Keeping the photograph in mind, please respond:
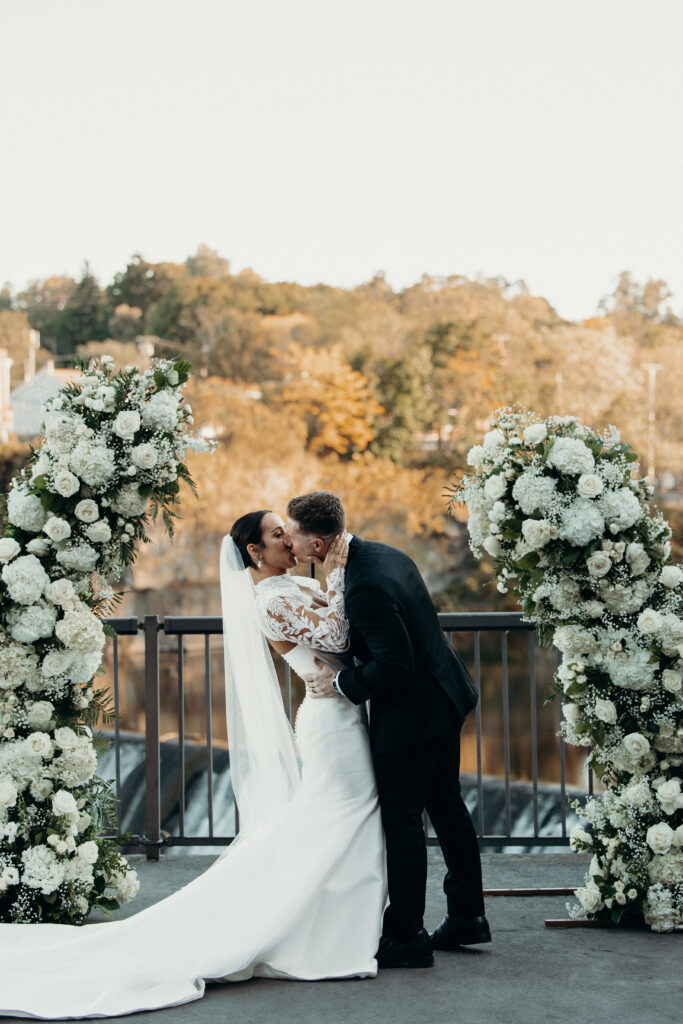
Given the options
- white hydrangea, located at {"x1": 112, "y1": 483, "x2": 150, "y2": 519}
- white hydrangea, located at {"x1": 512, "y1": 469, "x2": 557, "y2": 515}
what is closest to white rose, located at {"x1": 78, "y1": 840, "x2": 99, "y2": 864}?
white hydrangea, located at {"x1": 112, "y1": 483, "x2": 150, "y2": 519}

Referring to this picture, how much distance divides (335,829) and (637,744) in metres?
1.19

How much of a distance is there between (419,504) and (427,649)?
25.9 metres

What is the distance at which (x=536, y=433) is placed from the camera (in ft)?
13.6

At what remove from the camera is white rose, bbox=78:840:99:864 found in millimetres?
4191

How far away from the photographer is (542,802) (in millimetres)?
10898

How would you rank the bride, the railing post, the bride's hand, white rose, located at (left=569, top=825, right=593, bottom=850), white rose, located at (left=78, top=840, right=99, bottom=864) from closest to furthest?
the bride → the bride's hand → white rose, located at (left=78, top=840, right=99, bottom=864) → white rose, located at (left=569, top=825, right=593, bottom=850) → the railing post

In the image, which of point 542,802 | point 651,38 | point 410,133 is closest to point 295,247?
point 410,133

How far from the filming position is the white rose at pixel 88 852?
13.8 ft

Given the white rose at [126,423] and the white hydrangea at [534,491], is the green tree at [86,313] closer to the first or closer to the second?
the white rose at [126,423]

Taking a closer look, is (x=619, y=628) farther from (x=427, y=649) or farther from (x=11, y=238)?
(x=11, y=238)

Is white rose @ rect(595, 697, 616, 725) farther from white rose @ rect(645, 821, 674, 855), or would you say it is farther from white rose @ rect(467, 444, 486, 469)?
white rose @ rect(467, 444, 486, 469)

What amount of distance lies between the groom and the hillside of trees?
23325 millimetres

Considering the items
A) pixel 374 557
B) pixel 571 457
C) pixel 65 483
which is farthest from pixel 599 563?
pixel 65 483

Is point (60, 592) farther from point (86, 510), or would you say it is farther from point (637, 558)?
point (637, 558)
